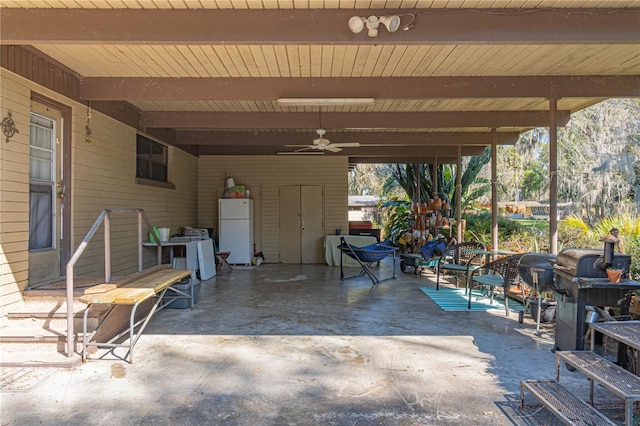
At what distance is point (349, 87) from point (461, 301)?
3364 mm

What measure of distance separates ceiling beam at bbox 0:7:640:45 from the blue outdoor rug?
338 centimetres

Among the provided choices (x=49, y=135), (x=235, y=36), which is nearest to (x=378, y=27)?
(x=235, y=36)

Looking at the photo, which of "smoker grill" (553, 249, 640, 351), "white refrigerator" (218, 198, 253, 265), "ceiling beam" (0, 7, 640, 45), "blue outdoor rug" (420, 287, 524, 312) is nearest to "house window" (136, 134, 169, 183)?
"white refrigerator" (218, 198, 253, 265)

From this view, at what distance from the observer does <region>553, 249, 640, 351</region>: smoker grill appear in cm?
313

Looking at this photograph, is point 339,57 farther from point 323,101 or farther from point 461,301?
point 461,301

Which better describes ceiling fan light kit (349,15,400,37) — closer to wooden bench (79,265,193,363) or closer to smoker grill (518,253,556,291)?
smoker grill (518,253,556,291)

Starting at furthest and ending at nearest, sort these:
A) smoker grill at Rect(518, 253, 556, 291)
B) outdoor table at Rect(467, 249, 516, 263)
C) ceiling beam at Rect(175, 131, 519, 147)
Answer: ceiling beam at Rect(175, 131, 519, 147) < outdoor table at Rect(467, 249, 516, 263) < smoker grill at Rect(518, 253, 556, 291)

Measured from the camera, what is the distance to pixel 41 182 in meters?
4.45

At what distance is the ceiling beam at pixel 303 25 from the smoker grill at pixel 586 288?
179 centimetres

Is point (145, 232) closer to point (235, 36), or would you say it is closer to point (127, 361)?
point (127, 361)

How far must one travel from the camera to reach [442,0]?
316 centimetres

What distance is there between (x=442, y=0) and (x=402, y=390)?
296 centimetres

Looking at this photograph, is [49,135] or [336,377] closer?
[336,377]

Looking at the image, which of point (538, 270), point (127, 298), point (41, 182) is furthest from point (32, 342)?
point (538, 270)
